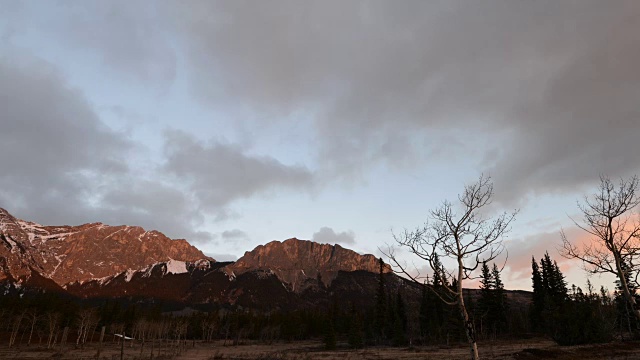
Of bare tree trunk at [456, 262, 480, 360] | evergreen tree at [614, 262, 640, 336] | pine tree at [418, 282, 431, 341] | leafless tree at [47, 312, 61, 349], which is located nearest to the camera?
bare tree trunk at [456, 262, 480, 360]

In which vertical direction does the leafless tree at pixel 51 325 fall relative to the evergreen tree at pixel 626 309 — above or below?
below

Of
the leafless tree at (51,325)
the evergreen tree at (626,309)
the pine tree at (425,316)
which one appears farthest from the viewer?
the pine tree at (425,316)

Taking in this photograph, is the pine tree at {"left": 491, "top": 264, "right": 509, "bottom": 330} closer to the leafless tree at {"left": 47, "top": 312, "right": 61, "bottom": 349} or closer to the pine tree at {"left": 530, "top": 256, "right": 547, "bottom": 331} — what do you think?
the pine tree at {"left": 530, "top": 256, "right": 547, "bottom": 331}

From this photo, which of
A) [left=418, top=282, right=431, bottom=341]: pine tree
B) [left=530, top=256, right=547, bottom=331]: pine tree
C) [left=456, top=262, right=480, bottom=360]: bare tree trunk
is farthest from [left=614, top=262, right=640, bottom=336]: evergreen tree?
[left=418, top=282, right=431, bottom=341]: pine tree

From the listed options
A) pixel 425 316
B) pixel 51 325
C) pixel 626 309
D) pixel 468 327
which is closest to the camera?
pixel 468 327

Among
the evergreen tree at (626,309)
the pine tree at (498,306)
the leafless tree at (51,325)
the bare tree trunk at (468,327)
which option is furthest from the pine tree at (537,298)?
the leafless tree at (51,325)

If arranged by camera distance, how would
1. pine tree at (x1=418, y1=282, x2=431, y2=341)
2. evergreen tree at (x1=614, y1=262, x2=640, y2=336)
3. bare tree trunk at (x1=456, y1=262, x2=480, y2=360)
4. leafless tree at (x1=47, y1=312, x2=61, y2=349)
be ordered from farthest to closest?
pine tree at (x1=418, y1=282, x2=431, y2=341)
leafless tree at (x1=47, y1=312, x2=61, y2=349)
evergreen tree at (x1=614, y1=262, x2=640, y2=336)
bare tree trunk at (x1=456, y1=262, x2=480, y2=360)

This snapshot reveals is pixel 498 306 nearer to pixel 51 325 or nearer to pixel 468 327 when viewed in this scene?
pixel 468 327

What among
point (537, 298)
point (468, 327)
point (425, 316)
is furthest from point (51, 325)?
point (537, 298)

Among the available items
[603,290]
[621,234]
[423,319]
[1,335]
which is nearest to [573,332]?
[621,234]

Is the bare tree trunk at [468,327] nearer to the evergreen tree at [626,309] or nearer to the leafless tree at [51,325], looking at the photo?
the evergreen tree at [626,309]

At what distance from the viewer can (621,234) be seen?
16438 mm

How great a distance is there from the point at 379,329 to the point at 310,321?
149 feet

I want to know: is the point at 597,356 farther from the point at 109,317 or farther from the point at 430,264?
the point at 109,317
